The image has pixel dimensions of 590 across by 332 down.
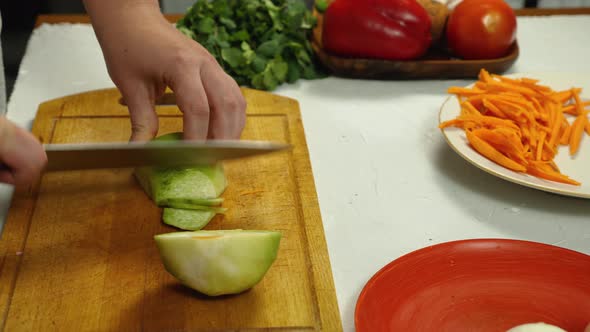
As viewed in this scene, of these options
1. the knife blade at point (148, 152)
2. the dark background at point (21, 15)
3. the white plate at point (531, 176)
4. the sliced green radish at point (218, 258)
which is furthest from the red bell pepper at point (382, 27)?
the dark background at point (21, 15)

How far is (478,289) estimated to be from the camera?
1.04 meters

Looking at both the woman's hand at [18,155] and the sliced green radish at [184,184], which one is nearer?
the woman's hand at [18,155]

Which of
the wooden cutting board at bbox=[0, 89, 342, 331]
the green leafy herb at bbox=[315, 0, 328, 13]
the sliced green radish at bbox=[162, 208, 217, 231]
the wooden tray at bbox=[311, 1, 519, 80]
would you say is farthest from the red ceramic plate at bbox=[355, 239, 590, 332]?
the green leafy herb at bbox=[315, 0, 328, 13]

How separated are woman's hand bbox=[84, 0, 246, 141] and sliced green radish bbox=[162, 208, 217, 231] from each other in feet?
0.44

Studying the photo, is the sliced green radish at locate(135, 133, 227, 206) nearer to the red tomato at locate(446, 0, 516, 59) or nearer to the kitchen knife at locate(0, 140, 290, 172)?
the kitchen knife at locate(0, 140, 290, 172)

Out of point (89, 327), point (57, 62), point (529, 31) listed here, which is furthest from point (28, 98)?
point (529, 31)

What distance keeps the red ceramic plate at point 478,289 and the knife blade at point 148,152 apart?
271mm

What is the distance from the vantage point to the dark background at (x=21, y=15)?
2.68 m

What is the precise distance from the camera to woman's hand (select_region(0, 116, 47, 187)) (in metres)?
0.96

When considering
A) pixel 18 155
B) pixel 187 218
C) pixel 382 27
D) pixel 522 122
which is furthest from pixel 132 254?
pixel 382 27

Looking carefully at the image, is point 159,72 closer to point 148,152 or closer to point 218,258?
point 148,152

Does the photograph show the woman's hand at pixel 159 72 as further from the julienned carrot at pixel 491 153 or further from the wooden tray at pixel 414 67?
the wooden tray at pixel 414 67

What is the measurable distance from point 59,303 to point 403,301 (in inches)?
20.2

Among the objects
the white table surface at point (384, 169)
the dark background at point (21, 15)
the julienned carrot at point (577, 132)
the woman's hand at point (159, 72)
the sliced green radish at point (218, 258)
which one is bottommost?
the dark background at point (21, 15)
